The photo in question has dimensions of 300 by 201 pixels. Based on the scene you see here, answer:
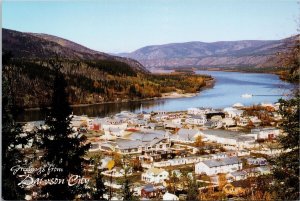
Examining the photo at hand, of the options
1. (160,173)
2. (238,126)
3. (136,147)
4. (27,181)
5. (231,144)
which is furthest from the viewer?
(238,126)

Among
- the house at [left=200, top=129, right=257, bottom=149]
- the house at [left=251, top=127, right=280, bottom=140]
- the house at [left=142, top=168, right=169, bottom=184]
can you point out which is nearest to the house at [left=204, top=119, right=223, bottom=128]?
the house at [left=200, top=129, right=257, bottom=149]

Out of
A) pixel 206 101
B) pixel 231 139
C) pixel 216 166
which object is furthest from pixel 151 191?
pixel 206 101

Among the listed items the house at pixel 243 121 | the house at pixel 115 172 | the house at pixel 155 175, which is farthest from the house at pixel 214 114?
the house at pixel 115 172

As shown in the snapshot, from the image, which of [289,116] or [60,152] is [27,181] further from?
[289,116]

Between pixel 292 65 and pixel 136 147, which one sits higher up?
pixel 292 65

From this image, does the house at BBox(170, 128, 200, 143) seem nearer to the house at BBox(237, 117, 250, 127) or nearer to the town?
the town

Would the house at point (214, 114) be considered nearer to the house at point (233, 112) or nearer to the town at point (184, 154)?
the town at point (184, 154)

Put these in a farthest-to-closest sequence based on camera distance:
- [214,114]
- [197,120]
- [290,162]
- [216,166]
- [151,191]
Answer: [214,114] < [197,120] < [216,166] < [151,191] < [290,162]

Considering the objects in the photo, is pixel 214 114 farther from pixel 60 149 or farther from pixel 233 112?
pixel 60 149

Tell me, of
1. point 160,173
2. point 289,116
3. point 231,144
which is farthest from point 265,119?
point 289,116
